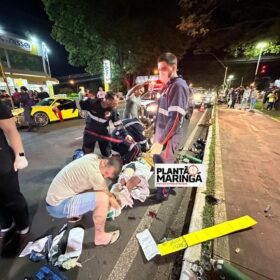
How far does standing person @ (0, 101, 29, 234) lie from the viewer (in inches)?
77.3

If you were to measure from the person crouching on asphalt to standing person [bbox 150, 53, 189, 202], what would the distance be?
839 mm

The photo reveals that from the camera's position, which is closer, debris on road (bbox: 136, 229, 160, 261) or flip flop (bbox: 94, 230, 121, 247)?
debris on road (bbox: 136, 229, 160, 261)

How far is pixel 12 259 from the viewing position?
2.07 meters

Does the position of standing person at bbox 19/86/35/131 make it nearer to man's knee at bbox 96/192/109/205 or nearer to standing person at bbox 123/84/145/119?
standing person at bbox 123/84/145/119

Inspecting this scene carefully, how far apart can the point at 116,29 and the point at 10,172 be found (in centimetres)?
1972

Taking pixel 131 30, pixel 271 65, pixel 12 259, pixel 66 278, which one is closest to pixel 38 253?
pixel 12 259

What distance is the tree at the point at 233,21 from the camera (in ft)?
35.6

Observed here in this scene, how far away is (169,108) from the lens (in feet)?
8.27

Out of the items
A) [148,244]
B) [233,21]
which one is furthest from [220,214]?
[233,21]

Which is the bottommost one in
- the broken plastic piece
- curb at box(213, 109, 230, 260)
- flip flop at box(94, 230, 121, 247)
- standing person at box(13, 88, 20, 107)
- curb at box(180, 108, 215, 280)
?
flip flop at box(94, 230, 121, 247)

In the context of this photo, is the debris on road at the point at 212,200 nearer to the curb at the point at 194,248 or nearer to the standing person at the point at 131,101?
the curb at the point at 194,248

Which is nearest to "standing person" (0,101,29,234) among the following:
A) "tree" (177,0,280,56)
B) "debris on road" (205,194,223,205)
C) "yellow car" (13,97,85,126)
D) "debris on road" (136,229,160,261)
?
"debris on road" (136,229,160,261)

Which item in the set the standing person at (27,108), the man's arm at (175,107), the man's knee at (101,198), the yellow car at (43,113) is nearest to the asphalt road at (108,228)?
the man's knee at (101,198)

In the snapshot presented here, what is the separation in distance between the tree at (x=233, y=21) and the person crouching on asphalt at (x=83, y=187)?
12.0m
